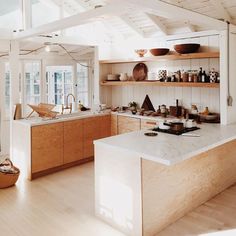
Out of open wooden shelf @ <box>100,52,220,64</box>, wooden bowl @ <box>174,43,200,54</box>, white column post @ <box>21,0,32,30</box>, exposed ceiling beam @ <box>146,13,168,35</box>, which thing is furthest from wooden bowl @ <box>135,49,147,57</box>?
white column post @ <box>21,0,32,30</box>

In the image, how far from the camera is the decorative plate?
18.4ft

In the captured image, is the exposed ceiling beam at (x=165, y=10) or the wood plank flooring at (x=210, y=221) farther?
the wood plank flooring at (x=210, y=221)

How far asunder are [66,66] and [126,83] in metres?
1.28

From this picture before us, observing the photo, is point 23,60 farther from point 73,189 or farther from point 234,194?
point 234,194

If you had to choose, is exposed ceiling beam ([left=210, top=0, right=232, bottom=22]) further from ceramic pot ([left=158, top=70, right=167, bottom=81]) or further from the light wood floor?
the light wood floor

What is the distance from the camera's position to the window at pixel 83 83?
A: 6172 mm

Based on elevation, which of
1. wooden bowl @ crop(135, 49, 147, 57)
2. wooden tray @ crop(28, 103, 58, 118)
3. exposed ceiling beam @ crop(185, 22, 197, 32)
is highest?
exposed ceiling beam @ crop(185, 22, 197, 32)

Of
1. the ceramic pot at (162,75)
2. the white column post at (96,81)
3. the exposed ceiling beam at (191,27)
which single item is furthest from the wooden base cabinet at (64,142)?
the exposed ceiling beam at (191,27)

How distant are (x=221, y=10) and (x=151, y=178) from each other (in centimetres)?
262

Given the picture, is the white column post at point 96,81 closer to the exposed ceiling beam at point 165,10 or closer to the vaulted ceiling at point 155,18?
the vaulted ceiling at point 155,18

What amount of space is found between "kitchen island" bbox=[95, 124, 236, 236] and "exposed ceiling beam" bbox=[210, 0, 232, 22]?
168 centimetres

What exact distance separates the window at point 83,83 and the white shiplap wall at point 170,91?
0.35m

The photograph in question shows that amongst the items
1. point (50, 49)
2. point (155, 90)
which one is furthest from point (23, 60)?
point (155, 90)

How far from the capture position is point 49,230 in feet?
10.2
